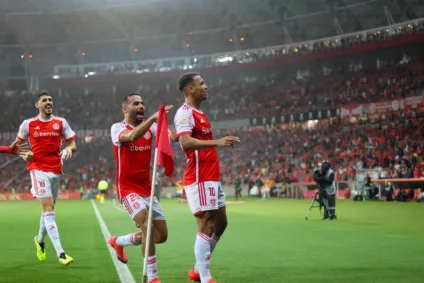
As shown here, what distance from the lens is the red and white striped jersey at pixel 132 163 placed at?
27.0 ft

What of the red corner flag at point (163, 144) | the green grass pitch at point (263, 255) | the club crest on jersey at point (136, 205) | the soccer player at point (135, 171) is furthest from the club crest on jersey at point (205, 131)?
the green grass pitch at point (263, 255)

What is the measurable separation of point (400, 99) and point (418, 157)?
9186 mm

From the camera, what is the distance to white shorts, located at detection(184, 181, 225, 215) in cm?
758

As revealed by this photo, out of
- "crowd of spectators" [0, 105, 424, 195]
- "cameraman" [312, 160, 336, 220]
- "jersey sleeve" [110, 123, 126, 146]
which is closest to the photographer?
"jersey sleeve" [110, 123, 126, 146]

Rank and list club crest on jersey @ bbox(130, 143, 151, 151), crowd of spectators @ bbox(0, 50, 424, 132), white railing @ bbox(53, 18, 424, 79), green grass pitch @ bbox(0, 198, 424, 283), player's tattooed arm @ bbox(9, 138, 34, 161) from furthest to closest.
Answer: white railing @ bbox(53, 18, 424, 79)
crowd of spectators @ bbox(0, 50, 424, 132)
player's tattooed arm @ bbox(9, 138, 34, 161)
green grass pitch @ bbox(0, 198, 424, 283)
club crest on jersey @ bbox(130, 143, 151, 151)

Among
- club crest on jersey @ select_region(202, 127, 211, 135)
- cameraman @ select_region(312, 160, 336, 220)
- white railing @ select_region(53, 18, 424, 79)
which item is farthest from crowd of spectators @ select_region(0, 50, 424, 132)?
club crest on jersey @ select_region(202, 127, 211, 135)

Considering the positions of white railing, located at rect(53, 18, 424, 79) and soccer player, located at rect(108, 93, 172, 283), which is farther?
white railing, located at rect(53, 18, 424, 79)

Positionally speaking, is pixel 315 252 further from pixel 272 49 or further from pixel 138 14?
pixel 138 14

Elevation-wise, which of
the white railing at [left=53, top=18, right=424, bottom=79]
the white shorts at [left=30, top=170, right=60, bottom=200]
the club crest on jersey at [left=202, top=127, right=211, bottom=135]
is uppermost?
the white railing at [left=53, top=18, right=424, bottom=79]

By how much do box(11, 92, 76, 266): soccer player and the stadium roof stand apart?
5282cm

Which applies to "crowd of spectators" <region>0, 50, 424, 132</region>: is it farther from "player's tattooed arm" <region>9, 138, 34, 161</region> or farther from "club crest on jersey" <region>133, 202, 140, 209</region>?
"club crest on jersey" <region>133, 202, 140, 209</region>

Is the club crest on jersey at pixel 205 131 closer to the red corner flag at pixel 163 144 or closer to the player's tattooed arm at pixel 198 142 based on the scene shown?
the player's tattooed arm at pixel 198 142

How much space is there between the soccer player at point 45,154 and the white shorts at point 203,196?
3967 mm

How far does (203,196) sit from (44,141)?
15.3 ft
